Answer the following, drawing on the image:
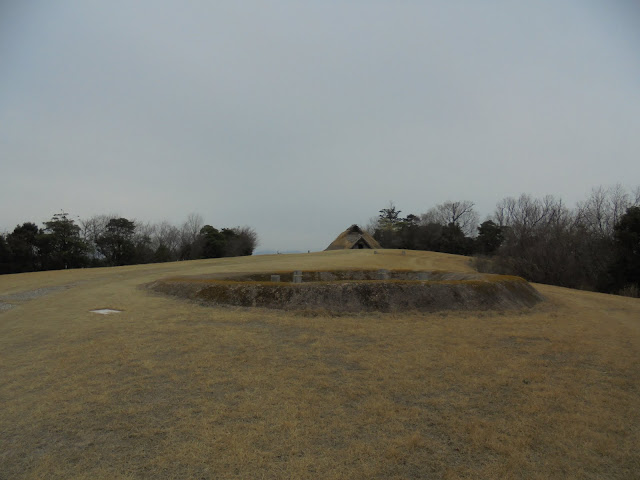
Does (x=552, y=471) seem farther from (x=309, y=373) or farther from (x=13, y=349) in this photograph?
(x=13, y=349)

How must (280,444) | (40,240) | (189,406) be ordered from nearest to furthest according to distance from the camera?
(280,444) → (189,406) → (40,240)

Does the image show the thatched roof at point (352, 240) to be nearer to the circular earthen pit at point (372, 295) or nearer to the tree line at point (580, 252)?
the tree line at point (580, 252)

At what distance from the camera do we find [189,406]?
4445 mm

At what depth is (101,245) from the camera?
41.2 meters

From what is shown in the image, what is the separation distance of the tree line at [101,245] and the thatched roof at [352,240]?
17.4 meters

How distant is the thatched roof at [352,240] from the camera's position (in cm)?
5137

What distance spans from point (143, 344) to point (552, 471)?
741 centimetres

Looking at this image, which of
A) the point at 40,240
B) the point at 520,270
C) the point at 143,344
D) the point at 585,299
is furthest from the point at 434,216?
the point at 143,344

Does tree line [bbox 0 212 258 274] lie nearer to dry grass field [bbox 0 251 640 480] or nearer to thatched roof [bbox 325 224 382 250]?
thatched roof [bbox 325 224 382 250]

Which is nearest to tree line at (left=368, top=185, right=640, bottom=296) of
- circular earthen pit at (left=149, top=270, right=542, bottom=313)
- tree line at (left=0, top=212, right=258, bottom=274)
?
circular earthen pit at (left=149, top=270, right=542, bottom=313)

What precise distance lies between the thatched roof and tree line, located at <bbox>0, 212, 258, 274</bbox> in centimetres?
1739

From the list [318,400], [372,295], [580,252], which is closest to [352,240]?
[580,252]

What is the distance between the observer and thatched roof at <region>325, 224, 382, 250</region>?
169 ft

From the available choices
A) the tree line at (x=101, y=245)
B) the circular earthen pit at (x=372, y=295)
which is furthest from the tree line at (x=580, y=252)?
the tree line at (x=101, y=245)
